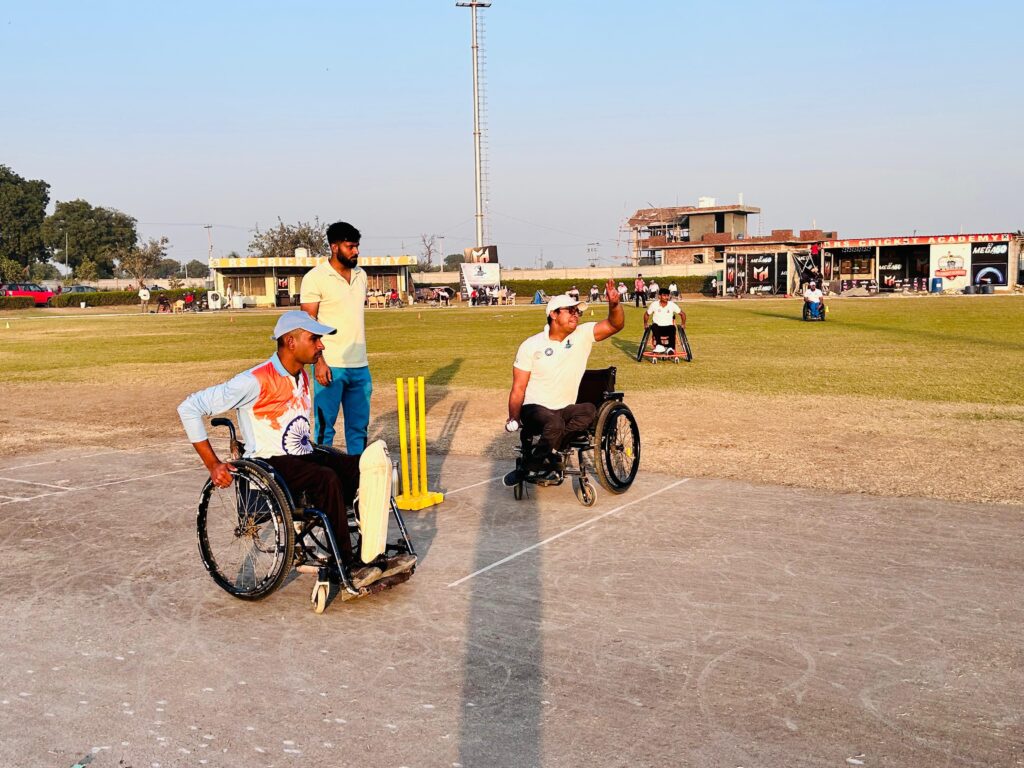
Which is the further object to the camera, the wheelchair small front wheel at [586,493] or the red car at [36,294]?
the red car at [36,294]

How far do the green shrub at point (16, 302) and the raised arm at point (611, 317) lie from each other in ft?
224

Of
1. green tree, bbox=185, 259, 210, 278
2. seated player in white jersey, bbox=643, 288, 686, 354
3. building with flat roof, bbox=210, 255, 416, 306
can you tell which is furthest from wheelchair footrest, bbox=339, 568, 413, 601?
green tree, bbox=185, 259, 210, 278

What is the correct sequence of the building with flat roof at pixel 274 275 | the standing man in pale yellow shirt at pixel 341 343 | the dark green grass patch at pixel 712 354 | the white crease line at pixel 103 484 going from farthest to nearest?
the building with flat roof at pixel 274 275 < the dark green grass patch at pixel 712 354 < the white crease line at pixel 103 484 < the standing man in pale yellow shirt at pixel 341 343

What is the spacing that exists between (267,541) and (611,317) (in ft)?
9.74

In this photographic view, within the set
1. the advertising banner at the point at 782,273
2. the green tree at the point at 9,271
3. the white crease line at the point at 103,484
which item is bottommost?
the white crease line at the point at 103,484

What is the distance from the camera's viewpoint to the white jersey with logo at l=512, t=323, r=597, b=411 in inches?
297

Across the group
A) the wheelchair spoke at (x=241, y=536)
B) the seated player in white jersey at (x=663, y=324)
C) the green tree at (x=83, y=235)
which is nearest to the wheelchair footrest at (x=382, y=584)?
the wheelchair spoke at (x=241, y=536)

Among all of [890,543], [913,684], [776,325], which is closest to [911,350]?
[776,325]

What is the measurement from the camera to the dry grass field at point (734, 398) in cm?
883

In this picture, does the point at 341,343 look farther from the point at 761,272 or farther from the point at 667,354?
the point at 761,272

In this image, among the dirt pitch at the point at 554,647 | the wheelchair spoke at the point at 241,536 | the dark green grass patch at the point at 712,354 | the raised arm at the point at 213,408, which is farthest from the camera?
the dark green grass patch at the point at 712,354

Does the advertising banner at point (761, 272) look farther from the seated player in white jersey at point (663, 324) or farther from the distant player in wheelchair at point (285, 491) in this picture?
the distant player in wheelchair at point (285, 491)

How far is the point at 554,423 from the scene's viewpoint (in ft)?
24.1

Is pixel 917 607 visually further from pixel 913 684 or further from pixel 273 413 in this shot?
pixel 273 413
